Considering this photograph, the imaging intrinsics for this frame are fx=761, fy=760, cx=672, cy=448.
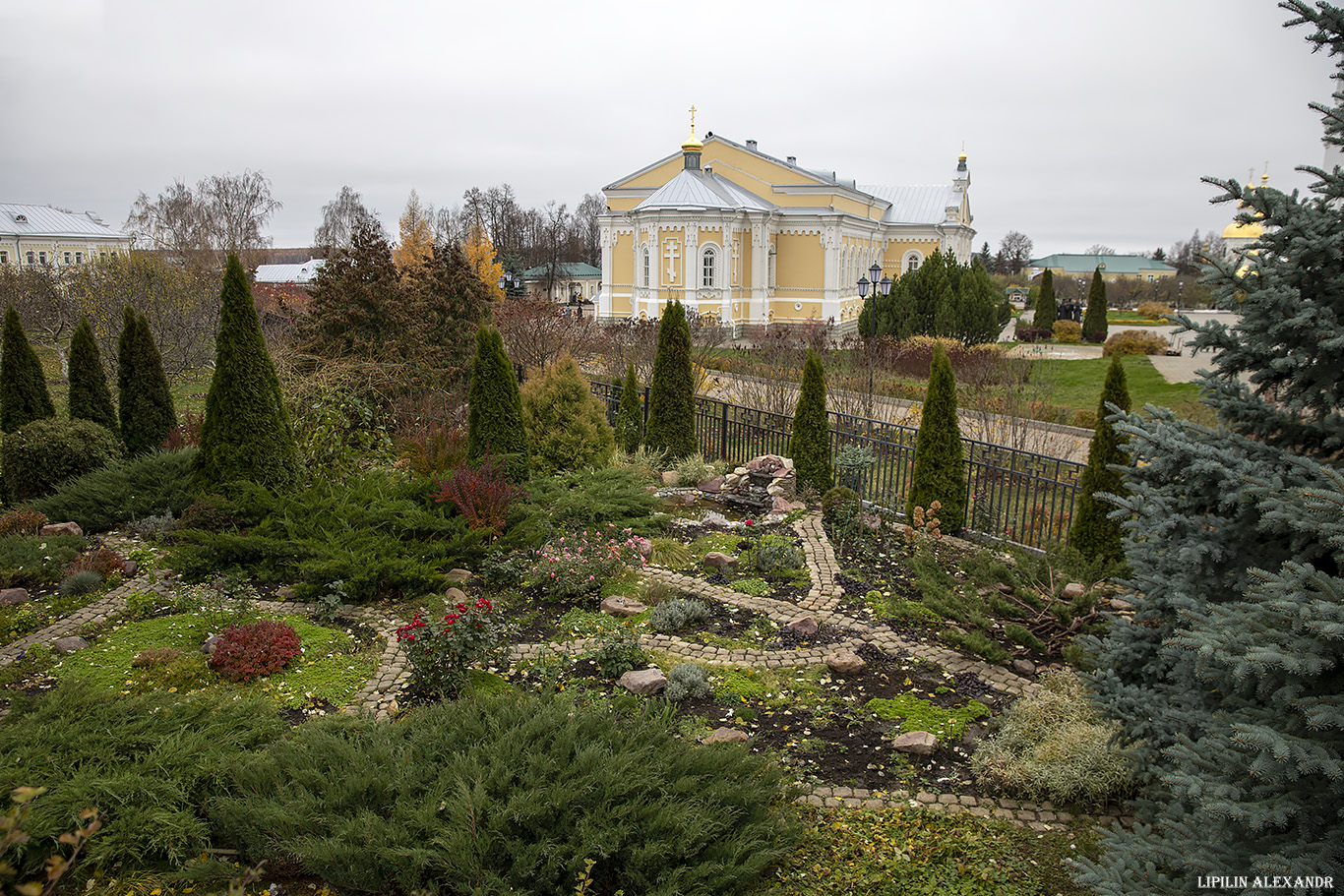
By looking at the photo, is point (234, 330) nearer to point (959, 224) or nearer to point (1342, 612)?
point (1342, 612)

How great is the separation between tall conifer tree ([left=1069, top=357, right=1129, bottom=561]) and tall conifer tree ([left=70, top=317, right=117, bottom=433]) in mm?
11585

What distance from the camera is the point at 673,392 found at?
11047 millimetres

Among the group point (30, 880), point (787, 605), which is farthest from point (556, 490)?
point (30, 880)

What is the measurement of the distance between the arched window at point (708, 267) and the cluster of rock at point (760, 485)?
22393 mm

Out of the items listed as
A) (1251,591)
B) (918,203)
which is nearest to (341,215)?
(918,203)

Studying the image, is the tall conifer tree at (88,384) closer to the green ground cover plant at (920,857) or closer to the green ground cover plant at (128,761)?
the green ground cover plant at (128,761)

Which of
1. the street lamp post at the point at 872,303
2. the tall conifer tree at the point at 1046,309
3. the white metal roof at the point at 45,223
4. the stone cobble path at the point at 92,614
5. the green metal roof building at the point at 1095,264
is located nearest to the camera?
the stone cobble path at the point at 92,614

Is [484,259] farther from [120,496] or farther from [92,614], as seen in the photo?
[92,614]

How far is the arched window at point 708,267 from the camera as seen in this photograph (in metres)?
31.3

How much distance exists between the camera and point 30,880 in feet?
10.4

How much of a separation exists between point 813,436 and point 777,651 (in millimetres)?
4299

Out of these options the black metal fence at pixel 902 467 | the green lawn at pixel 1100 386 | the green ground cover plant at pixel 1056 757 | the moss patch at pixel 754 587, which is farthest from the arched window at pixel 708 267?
the green ground cover plant at pixel 1056 757

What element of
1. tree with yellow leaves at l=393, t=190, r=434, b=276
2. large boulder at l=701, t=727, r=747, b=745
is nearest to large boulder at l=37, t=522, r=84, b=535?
large boulder at l=701, t=727, r=747, b=745

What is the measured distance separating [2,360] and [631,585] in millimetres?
8720
